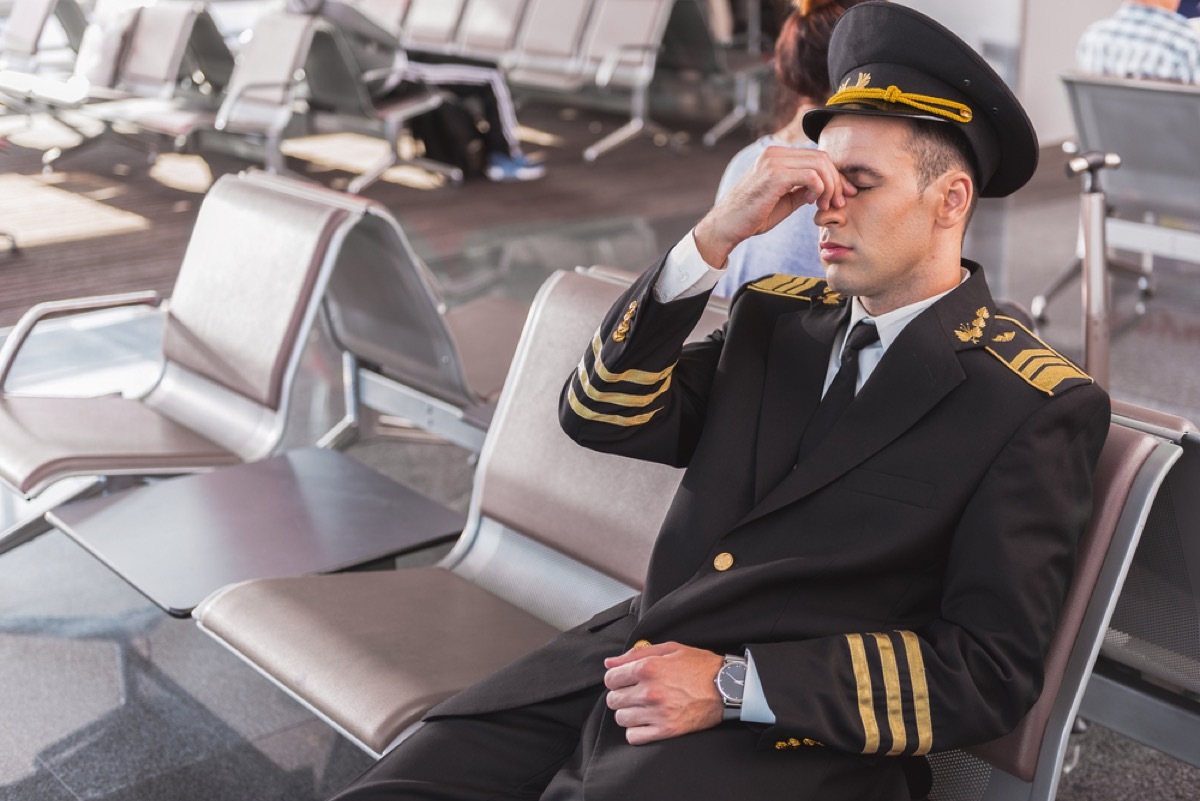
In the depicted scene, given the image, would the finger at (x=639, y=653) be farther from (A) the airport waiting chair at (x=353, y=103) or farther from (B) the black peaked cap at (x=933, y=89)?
(A) the airport waiting chair at (x=353, y=103)

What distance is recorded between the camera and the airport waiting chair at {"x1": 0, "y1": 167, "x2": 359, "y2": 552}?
2553 millimetres

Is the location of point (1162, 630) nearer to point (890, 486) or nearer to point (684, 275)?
point (890, 486)

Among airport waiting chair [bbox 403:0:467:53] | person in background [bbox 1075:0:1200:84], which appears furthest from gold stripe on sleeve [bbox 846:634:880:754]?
airport waiting chair [bbox 403:0:467:53]

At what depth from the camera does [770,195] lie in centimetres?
144

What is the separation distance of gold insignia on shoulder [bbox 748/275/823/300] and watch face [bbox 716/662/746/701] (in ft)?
1.64

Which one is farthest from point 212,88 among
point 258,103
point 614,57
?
point 614,57

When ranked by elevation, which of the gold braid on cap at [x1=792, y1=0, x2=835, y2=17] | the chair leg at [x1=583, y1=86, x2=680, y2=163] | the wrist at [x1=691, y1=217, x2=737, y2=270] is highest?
the gold braid on cap at [x1=792, y1=0, x2=835, y2=17]

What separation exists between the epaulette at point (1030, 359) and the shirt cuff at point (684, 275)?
0.32 meters

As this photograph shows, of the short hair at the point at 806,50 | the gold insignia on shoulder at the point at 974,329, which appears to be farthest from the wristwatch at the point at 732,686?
the short hair at the point at 806,50

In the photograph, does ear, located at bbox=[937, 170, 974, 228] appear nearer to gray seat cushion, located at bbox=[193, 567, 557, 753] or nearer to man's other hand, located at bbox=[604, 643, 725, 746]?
man's other hand, located at bbox=[604, 643, 725, 746]

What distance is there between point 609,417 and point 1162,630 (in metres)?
0.74

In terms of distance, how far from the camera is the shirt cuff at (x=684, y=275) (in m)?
1.50

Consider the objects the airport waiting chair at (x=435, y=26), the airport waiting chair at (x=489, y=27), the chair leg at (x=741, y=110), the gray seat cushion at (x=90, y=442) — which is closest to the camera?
the gray seat cushion at (x=90, y=442)

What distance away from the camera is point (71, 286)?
5.15 metres
